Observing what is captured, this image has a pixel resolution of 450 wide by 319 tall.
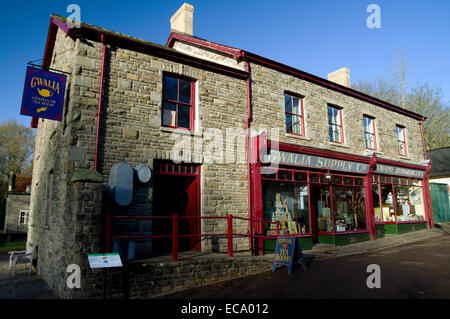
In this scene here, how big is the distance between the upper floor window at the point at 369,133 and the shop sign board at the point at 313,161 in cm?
141

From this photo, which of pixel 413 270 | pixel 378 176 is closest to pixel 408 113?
pixel 378 176

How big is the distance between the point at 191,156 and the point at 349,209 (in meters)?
7.52

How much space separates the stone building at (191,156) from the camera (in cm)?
752

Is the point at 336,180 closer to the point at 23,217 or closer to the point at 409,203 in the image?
the point at 409,203

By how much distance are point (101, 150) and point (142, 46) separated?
3.21 metres

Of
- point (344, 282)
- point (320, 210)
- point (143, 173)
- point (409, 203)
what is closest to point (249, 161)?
point (143, 173)

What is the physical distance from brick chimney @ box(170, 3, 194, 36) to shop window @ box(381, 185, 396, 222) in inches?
436

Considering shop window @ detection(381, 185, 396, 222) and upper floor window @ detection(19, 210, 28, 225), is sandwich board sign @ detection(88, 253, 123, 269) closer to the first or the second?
shop window @ detection(381, 185, 396, 222)

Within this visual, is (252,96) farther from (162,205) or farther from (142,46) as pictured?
(162,205)

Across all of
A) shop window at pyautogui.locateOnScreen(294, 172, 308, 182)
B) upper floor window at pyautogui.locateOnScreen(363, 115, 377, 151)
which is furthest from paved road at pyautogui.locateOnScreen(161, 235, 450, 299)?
upper floor window at pyautogui.locateOnScreen(363, 115, 377, 151)

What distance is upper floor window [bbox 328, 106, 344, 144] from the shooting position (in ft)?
42.6

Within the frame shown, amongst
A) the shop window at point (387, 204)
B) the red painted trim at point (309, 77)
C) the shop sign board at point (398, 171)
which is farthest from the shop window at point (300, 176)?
the shop window at point (387, 204)

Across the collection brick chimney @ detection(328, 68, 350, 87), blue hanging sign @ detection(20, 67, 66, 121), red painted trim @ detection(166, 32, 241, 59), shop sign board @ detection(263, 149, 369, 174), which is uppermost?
brick chimney @ detection(328, 68, 350, 87)

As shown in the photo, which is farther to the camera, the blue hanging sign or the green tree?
the green tree
